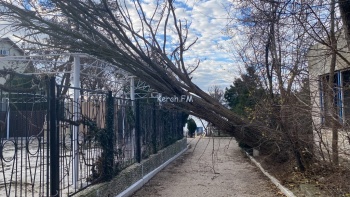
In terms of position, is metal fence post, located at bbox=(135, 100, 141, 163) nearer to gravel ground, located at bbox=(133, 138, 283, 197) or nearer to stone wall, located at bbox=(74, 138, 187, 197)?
stone wall, located at bbox=(74, 138, 187, 197)

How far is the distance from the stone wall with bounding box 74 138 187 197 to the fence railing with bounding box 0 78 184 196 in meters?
0.17

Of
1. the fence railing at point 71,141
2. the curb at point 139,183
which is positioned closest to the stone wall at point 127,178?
the curb at point 139,183

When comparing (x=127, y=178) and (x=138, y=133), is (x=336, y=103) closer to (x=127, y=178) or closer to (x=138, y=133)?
(x=127, y=178)

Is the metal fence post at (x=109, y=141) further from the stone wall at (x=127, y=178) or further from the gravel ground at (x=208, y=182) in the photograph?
the gravel ground at (x=208, y=182)

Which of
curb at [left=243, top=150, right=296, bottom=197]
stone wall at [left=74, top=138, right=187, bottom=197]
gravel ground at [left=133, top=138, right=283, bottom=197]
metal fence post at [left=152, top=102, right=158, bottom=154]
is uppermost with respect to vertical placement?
metal fence post at [left=152, top=102, right=158, bottom=154]

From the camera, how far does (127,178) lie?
827 cm

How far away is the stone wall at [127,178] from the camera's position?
21.2ft

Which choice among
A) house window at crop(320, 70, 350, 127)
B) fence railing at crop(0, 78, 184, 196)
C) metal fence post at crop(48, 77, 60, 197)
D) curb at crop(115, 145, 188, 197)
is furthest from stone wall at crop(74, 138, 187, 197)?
house window at crop(320, 70, 350, 127)

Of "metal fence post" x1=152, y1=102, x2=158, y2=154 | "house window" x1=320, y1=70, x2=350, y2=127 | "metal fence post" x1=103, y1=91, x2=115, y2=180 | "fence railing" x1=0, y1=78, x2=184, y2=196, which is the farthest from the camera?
"metal fence post" x1=152, y1=102, x2=158, y2=154

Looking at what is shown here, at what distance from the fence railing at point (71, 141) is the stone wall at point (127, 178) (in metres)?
0.17

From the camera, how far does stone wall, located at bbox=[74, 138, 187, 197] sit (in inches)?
254

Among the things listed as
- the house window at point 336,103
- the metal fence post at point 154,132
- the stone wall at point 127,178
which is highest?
the house window at point 336,103

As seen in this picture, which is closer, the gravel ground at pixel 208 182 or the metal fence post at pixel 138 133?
the gravel ground at pixel 208 182

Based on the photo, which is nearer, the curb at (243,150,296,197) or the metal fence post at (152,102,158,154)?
the curb at (243,150,296,197)
